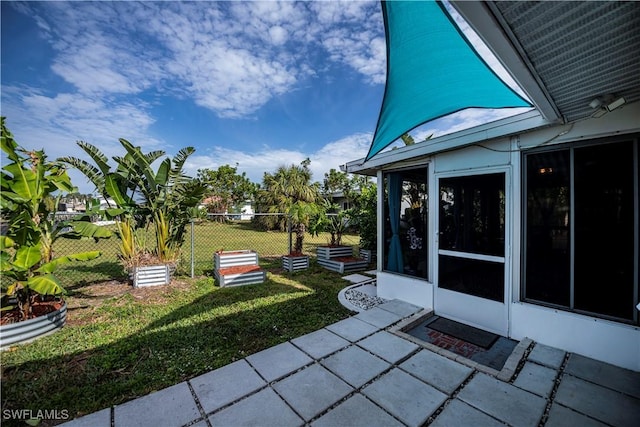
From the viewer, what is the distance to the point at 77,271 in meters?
6.97

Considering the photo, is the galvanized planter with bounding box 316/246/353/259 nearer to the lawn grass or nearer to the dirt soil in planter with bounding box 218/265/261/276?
the lawn grass

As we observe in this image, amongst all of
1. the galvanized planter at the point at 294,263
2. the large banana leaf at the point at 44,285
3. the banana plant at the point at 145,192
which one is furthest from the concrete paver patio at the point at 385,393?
the banana plant at the point at 145,192

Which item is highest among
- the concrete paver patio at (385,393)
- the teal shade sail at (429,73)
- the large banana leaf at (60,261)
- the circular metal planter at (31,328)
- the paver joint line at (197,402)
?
the teal shade sail at (429,73)

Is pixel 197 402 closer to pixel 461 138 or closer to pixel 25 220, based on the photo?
pixel 25 220

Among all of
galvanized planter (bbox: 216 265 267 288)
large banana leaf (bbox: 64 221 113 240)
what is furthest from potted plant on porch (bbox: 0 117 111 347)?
galvanized planter (bbox: 216 265 267 288)

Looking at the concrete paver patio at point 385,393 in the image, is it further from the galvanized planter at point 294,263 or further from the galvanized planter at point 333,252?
the galvanized planter at point 333,252

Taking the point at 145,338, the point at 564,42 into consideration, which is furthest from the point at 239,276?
the point at 564,42

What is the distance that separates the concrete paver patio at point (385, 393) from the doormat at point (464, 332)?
50cm

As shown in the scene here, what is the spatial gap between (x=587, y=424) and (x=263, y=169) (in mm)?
21828

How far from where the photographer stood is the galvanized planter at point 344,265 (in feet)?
24.2

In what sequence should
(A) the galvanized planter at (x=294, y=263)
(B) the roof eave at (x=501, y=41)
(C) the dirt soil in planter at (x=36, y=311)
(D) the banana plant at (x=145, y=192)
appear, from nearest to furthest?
1. (B) the roof eave at (x=501, y=41)
2. (C) the dirt soil in planter at (x=36, y=311)
3. (D) the banana plant at (x=145, y=192)
4. (A) the galvanized planter at (x=294, y=263)

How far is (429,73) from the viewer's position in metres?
3.25

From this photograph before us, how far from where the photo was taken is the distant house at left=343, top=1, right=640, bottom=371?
150cm

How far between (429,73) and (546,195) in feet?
6.98
